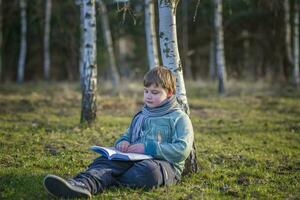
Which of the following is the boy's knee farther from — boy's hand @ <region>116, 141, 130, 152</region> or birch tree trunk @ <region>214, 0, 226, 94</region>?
birch tree trunk @ <region>214, 0, 226, 94</region>

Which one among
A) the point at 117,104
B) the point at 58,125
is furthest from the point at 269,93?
the point at 58,125

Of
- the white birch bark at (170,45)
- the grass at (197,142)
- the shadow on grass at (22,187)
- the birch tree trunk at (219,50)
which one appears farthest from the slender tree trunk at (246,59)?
the shadow on grass at (22,187)

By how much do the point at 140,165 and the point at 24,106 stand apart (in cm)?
961

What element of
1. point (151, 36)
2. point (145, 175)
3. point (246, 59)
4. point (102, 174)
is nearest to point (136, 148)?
point (145, 175)

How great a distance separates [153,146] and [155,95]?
2.13 ft

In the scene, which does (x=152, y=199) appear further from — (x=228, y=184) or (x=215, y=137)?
(x=215, y=137)

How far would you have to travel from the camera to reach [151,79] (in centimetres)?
591

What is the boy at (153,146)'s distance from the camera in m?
5.61

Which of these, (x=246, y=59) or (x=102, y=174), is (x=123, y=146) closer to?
(x=102, y=174)

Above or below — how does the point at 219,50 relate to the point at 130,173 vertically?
above

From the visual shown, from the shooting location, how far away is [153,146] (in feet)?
19.1

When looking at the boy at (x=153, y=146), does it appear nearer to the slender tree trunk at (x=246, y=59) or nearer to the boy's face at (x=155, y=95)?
the boy's face at (x=155, y=95)

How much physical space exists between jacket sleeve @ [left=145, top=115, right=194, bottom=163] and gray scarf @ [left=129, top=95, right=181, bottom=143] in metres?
0.28

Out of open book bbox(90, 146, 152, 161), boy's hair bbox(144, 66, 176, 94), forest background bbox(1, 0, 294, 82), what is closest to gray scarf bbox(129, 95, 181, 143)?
boy's hair bbox(144, 66, 176, 94)
